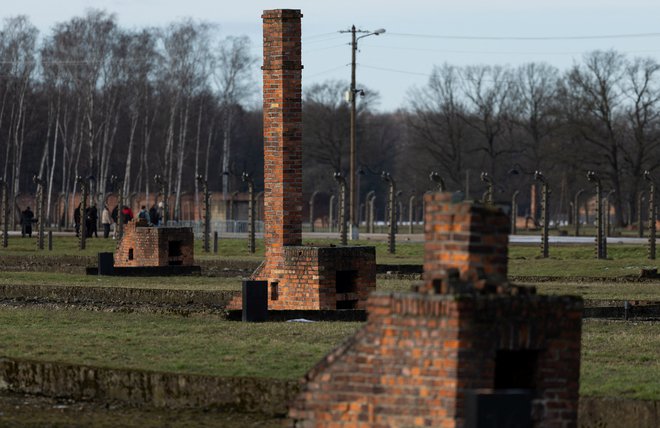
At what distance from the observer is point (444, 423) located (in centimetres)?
912

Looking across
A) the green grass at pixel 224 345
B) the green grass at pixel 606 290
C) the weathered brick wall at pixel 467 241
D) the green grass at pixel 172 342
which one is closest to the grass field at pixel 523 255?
the green grass at pixel 606 290

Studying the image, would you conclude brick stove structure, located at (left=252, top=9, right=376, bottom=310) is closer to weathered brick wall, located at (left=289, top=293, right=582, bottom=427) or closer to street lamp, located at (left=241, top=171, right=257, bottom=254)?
weathered brick wall, located at (left=289, top=293, right=582, bottom=427)

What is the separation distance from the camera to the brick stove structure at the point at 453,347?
915 centimetres

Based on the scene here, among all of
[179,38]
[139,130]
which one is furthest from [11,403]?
[139,130]

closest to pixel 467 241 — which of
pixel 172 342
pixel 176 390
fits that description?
pixel 176 390

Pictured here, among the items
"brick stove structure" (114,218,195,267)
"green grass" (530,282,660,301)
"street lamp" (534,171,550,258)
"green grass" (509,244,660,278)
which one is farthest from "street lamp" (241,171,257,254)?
"green grass" (530,282,660,301)

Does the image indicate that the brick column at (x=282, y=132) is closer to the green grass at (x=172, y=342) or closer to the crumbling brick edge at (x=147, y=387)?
the green grass at (x=172, y=342)

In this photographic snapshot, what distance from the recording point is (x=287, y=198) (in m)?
20.6

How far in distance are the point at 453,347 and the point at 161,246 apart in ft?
72.6

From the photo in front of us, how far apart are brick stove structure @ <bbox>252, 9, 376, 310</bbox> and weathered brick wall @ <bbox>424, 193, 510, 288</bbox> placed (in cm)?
1039

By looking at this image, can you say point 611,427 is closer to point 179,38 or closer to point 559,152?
point 559,152

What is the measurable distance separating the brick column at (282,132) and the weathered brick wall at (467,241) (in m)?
10.8

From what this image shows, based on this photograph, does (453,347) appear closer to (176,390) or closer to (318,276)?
(176,390)

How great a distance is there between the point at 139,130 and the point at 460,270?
91.8 m
